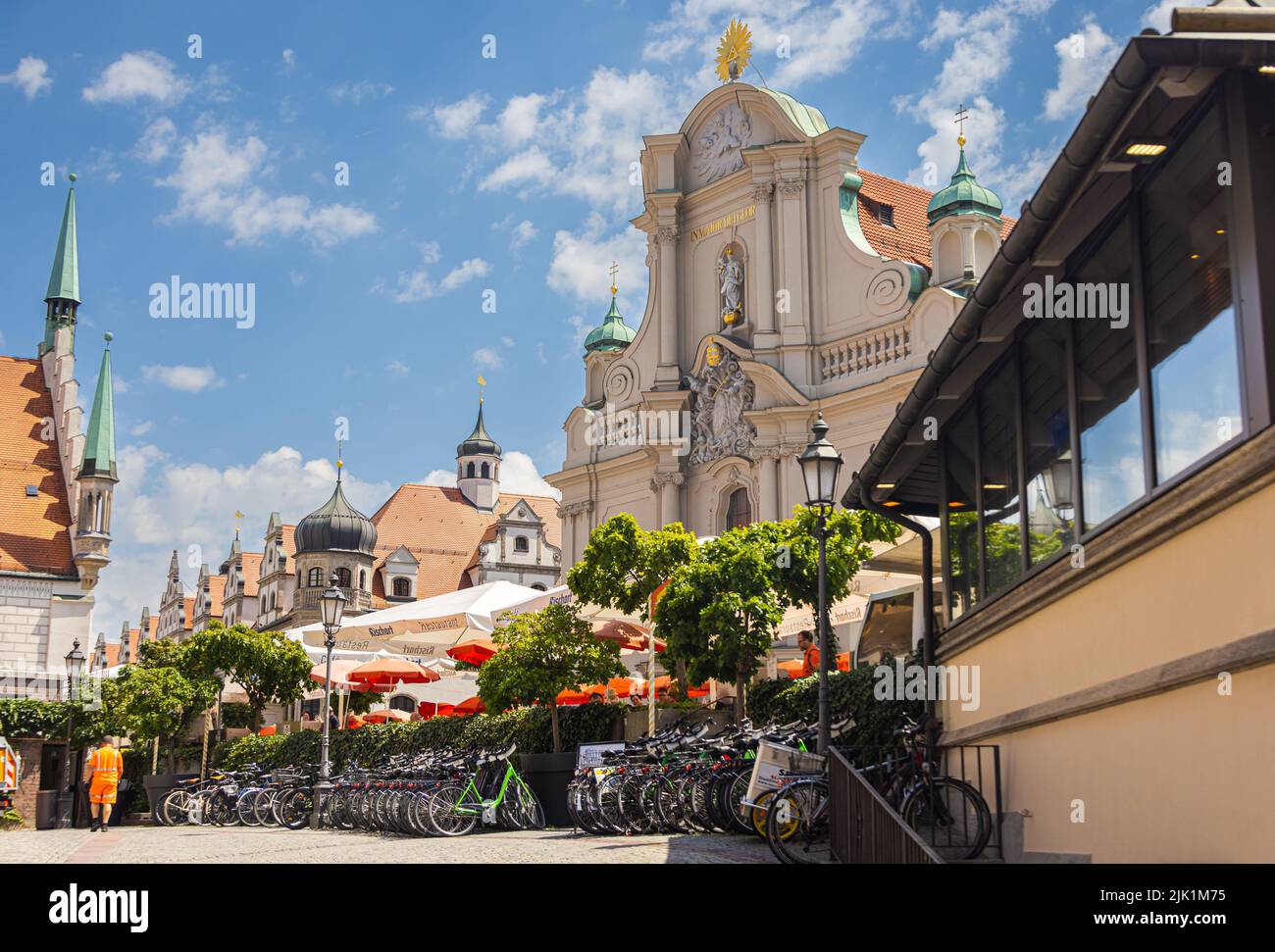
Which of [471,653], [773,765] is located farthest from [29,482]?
[773,765]

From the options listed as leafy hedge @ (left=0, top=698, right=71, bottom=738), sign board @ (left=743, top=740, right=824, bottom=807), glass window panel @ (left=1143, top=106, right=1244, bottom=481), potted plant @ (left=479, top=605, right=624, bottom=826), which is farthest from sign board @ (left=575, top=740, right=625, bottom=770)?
leafy hedge @ (left=0, top=698, right=71, bottom=738)

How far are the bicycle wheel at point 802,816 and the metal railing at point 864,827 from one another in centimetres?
95

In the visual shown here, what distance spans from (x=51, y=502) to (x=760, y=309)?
103 ft

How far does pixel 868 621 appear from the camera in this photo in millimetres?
19203

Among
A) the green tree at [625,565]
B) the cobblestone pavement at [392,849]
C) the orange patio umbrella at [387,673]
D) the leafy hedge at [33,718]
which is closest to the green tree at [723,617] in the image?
the cobblestone pavement at [392,849]

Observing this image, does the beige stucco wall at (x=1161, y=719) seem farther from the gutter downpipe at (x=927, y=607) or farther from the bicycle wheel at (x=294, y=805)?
the bicycle wheel at (x=294, y=805)

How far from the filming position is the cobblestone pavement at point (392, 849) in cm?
1355

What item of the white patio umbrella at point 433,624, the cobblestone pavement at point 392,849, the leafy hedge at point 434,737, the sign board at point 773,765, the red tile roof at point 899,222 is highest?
the red tile roof at point 899,222

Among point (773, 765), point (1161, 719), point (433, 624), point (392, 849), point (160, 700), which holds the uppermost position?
point (433, 624)

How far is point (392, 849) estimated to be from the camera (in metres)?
15.8

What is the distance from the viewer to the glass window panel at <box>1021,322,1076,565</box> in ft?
31.0

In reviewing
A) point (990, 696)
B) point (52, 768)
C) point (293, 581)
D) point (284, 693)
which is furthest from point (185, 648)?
point (293, 581)

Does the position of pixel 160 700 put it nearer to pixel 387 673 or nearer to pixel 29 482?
pixel 387 673

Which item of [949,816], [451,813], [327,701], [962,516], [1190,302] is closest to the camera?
[1190,302]
